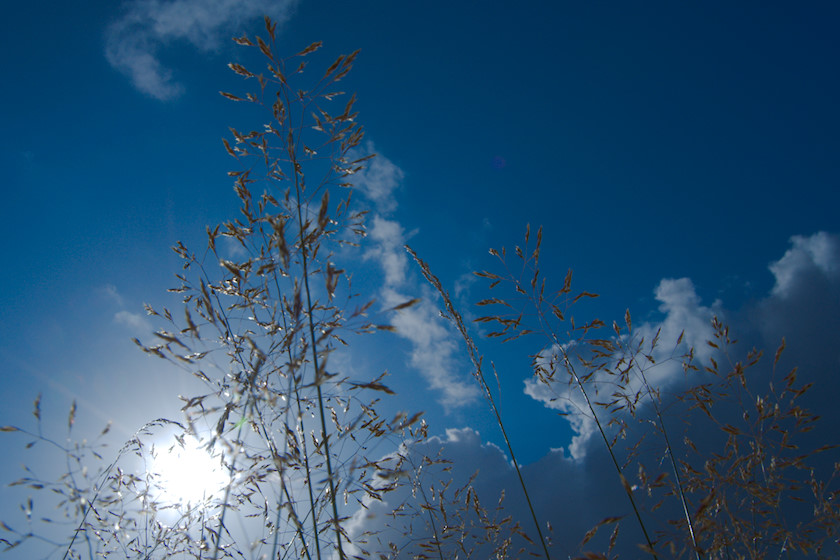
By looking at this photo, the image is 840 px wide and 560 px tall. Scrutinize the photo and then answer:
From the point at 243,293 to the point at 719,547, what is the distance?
9.35 feet

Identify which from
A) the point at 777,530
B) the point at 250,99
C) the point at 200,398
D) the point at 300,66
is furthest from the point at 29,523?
the point at 777,530

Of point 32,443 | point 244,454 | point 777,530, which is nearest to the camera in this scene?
point 244,454

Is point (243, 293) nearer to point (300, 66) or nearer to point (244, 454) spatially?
point (244, 454)

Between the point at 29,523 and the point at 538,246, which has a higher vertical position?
the point at 538,246

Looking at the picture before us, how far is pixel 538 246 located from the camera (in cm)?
249

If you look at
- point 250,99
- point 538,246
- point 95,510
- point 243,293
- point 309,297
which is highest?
point 250,99

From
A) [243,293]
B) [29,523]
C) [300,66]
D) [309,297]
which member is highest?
[300,66]

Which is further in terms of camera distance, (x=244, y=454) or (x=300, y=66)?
(x=300, y=66)

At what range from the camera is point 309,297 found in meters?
1.63

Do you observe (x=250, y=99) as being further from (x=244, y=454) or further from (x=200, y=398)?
(x=244, y=454)

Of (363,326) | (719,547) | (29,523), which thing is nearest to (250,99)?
(363,326)

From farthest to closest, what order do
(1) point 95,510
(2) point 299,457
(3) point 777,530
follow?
(1) point 95,510, (3) point 777,530, (2) point 299,457

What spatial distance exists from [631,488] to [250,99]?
2.43 meters

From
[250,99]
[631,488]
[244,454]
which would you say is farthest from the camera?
[250,99]
